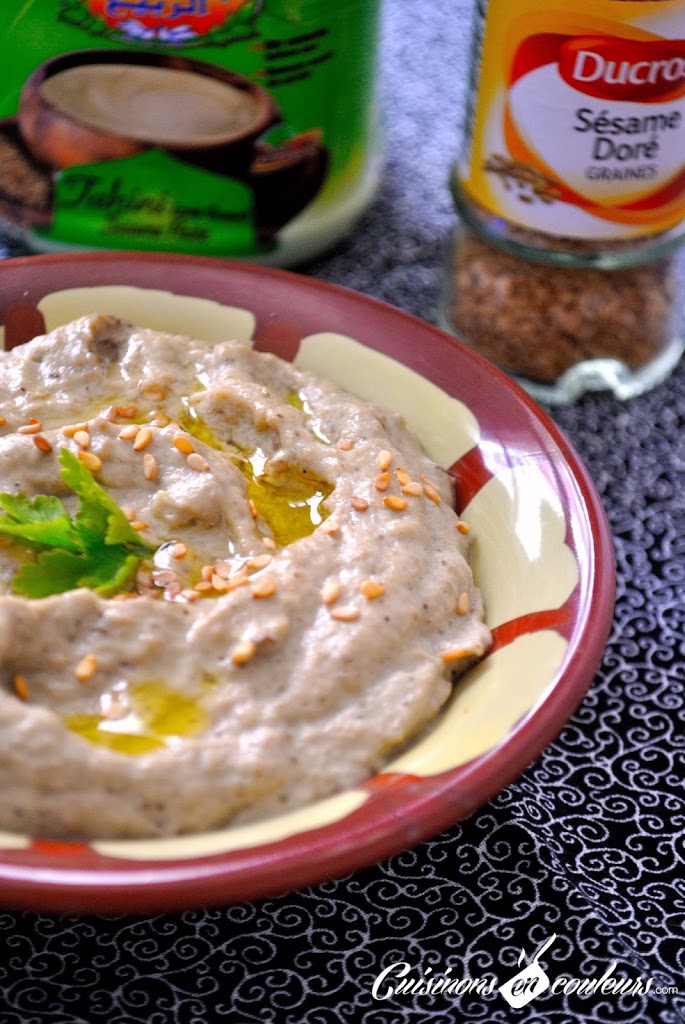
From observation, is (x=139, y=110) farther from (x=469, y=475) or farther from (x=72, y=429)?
(x=469, y=475)

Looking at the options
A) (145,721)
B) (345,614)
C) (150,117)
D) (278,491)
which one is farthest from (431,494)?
A: (150,117)

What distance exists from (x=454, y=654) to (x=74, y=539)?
2.27 feet

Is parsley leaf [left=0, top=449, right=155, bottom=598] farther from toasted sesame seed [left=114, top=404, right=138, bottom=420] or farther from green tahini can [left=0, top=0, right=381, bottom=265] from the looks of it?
green tahini can [left=0, top=0, right=381, bottom=265]

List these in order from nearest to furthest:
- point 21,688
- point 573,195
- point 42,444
Answer: point 21,688
point 42,444
point 573,195

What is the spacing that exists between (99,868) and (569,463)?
1202mm

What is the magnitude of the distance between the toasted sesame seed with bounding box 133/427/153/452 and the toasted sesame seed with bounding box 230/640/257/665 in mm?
538

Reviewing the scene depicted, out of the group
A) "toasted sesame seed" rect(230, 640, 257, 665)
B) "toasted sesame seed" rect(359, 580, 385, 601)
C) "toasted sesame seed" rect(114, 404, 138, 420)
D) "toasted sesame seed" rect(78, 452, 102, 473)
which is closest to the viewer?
"toasted sesame seed" rect(230, 640, 257, 665)

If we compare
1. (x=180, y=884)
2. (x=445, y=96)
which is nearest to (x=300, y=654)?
(x=180, y=884)

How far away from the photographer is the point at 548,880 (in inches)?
86.1

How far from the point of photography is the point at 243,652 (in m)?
1.93

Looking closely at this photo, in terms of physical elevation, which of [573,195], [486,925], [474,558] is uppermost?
[573,195]

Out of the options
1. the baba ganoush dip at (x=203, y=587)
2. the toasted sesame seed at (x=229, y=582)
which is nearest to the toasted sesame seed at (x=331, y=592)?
the baba ganoush dip at (x=203, y=587)

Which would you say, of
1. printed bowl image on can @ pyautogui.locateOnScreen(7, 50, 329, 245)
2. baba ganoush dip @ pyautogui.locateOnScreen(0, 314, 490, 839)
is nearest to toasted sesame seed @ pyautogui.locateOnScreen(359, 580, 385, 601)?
baba ganoush dip @ pyautogui.locateOnScreen(0, 314, 490, 839)

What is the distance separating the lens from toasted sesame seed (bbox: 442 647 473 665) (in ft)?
6.76
